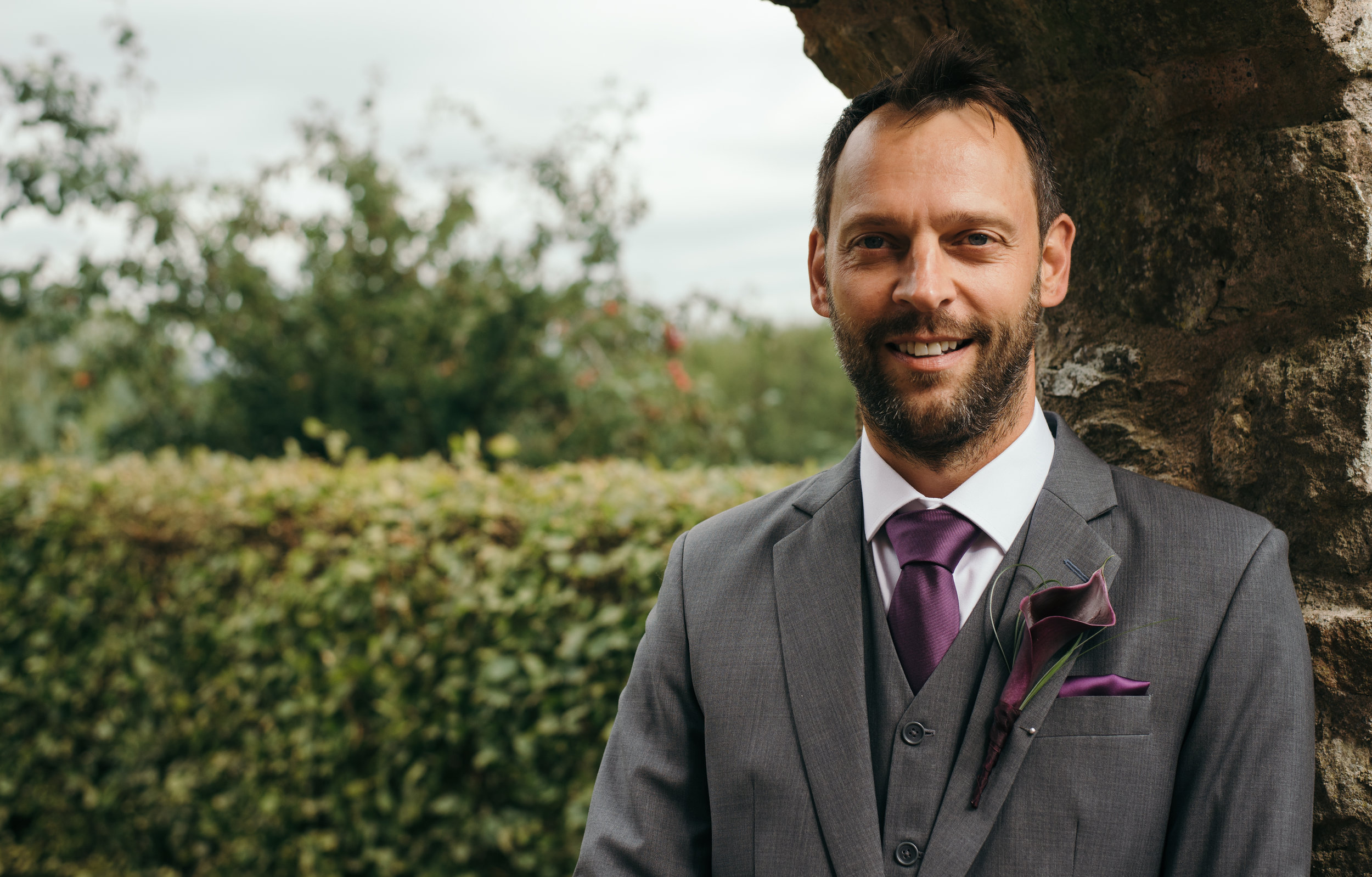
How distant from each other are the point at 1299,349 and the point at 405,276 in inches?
224

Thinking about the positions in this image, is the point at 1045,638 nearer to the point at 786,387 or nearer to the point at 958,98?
the point at 958,98

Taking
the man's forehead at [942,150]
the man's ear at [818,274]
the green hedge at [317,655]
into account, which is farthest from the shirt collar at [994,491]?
the green hedge at [317,655]

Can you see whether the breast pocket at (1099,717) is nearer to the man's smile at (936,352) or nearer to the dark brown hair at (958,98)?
the man's smile at (936,352)

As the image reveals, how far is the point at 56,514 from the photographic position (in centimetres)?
455

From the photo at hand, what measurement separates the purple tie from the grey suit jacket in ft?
0.18

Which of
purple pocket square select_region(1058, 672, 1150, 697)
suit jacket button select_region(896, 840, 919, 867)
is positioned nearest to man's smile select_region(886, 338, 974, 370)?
purple pocket square select_region(1058, 672, 1150, 697)

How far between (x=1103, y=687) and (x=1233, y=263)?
77cm

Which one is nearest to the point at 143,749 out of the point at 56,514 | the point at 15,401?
the point at 56,514

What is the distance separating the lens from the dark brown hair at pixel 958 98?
1484mm

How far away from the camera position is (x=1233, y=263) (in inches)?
63.4

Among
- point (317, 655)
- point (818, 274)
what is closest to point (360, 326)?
point (317, 655)

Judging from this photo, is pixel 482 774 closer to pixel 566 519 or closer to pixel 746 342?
pixel 566 519

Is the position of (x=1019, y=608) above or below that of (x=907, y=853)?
above

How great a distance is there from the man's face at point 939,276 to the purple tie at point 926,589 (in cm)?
11
